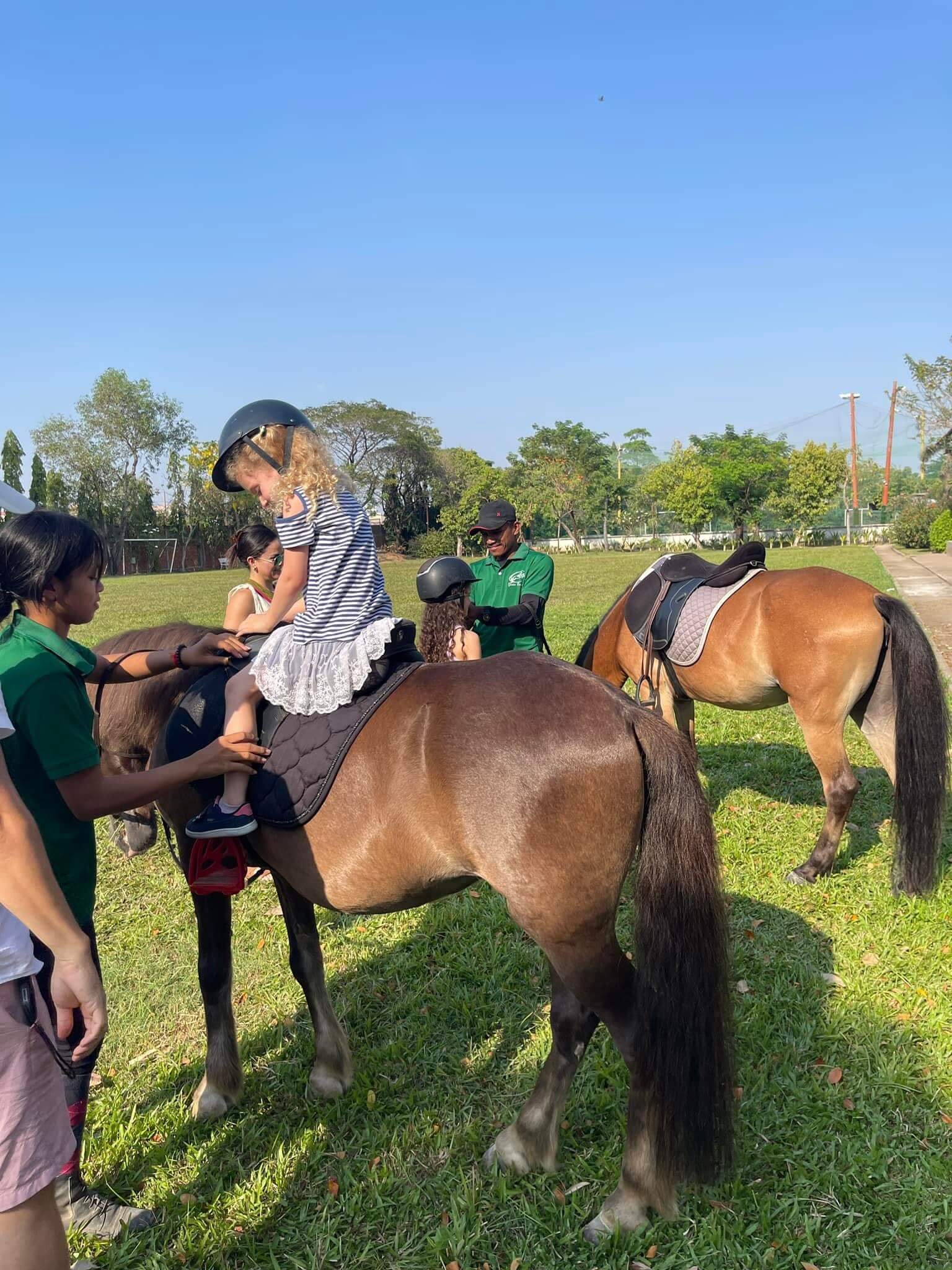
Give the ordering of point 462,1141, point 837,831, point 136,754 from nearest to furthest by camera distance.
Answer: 1. point 462,1141
2. point 136,754
3. point 837,831

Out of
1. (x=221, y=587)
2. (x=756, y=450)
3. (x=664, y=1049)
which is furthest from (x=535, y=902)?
(x=756, y=450)

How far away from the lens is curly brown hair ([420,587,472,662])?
495 cm

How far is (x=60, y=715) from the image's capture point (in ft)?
7.41

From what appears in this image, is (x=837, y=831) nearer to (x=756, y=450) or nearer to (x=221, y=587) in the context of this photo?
(x=221, y=587)

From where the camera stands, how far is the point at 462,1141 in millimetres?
3045

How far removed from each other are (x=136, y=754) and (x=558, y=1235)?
8.82 feet

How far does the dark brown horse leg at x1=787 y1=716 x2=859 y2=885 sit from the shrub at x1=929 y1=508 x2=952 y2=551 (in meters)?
35.5

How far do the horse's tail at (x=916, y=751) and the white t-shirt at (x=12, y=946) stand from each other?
15.1 ft

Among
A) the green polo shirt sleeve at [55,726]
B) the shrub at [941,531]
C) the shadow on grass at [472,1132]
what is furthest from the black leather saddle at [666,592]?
the shrub at [941,531]

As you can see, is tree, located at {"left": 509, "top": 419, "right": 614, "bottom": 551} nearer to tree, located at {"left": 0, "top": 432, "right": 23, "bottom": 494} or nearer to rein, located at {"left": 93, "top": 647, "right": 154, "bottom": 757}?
tree, located at {"left": 0, "top": 432, "right": 23, "bottom": 494}

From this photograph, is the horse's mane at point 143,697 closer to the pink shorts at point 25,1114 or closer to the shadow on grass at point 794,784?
the pink shorts at point 25,1114

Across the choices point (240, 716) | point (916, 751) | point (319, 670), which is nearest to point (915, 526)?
point (916, 751)

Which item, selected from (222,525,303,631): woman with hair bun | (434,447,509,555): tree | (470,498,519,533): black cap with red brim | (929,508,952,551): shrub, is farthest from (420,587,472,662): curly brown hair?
(434,447,509,555): tree

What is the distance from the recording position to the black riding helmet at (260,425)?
2803 millimetres
